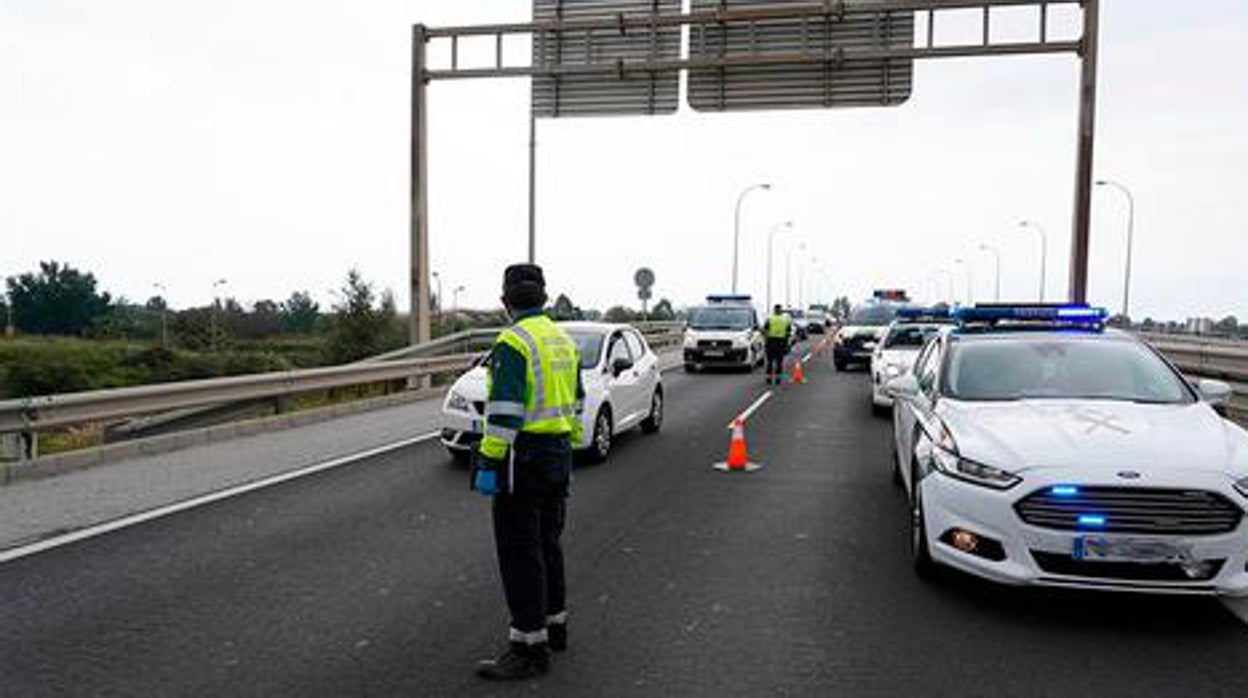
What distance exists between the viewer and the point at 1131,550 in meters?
5.03

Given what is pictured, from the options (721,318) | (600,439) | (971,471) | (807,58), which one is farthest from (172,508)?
(721,318)

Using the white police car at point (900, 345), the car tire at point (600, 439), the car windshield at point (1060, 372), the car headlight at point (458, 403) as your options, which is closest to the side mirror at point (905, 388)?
the car windshield at point (1060, 372)

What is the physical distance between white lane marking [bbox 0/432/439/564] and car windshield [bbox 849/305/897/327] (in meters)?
17.3

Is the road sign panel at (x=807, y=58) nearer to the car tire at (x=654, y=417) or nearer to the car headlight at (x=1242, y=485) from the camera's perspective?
the car tire at (x=654, y=417)

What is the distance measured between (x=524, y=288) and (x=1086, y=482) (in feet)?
9.83

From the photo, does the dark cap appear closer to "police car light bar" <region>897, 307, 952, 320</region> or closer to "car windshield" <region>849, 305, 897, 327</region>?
"police car light bar" <region>897, 307, 952, 320</region>

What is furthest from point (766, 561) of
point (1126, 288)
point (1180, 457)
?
point (1126, 288)

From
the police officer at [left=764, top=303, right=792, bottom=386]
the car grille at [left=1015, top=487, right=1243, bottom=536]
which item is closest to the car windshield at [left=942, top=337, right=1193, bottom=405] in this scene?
the car grille at [left=1015, top=487, right=1243, bottom=536]

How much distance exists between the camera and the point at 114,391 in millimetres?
10320

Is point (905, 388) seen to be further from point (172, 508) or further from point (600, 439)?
point (172, 508)

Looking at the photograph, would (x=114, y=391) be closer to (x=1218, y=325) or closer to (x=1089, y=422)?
(x=1089, y=422)

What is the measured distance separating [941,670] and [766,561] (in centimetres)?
208

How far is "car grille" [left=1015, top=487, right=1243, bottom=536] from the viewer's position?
5012mm

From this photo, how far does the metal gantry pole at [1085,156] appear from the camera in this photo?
1731cm
